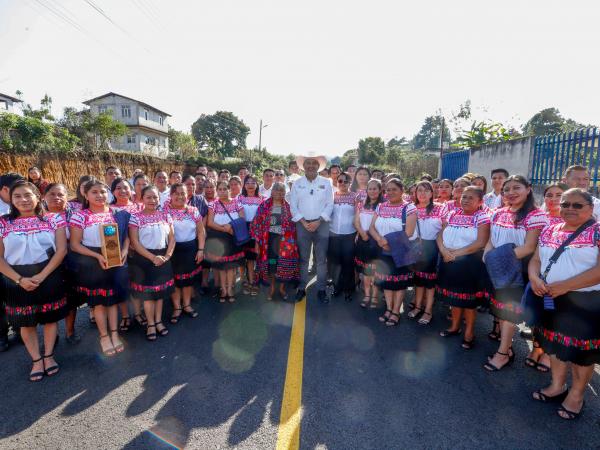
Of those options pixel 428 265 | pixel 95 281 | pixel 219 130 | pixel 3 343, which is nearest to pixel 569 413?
pixel 428 265

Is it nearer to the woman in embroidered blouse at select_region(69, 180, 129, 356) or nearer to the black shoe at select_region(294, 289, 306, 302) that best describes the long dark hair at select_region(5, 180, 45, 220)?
the woman in embroidered blouse at select_region(69, 180, 129, 356)

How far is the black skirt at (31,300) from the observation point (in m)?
3.06

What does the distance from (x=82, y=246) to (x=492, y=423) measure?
3.99 meters

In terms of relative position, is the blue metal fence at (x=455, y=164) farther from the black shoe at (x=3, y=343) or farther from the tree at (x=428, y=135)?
the tree at (x=428, y=135)

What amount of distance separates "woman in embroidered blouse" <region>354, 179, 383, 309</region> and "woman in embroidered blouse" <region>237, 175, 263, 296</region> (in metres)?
1.60

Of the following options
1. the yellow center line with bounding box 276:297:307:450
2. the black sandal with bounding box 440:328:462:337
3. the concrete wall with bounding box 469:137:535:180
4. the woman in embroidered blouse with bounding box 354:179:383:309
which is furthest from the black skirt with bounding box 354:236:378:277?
the concrete wall with bounding box 469:137:535:180

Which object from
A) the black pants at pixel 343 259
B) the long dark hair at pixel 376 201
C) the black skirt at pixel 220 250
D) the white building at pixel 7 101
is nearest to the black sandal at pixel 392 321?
the black pants at pixel 343 259

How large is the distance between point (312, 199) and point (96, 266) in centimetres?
285

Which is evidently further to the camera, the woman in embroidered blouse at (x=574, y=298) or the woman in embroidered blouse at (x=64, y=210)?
the woman in embroidered blouse at (x=64, y=210)

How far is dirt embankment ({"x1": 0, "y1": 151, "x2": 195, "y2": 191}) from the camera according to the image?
1066 cm

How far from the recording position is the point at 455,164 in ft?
42.7

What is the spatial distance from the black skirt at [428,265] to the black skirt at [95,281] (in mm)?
3570

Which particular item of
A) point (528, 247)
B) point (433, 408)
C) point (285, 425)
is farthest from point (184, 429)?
point (528, 247)

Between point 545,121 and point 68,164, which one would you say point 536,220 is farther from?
point 545,121
